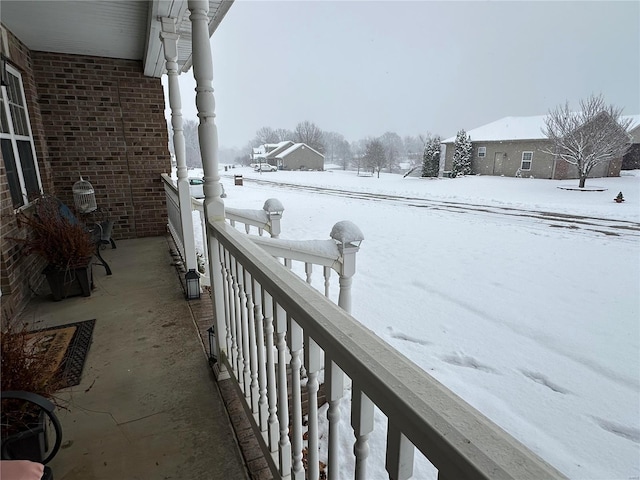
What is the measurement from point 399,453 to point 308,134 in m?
56.8

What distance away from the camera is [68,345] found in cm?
259

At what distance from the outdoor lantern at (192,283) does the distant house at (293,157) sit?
41.2 metres

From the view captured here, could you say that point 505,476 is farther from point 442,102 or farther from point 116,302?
point 442,102

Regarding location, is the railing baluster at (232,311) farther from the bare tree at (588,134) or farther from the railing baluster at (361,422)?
the bare tree at (588,134)

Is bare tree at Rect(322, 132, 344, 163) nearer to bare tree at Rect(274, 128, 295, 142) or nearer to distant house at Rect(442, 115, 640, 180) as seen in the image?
bare tree at Rect(274, 128, 295, 142)

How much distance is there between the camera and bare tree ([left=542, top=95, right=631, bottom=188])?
1752 cm

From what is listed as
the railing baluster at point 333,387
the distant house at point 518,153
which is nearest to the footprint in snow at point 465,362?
the railing baluster at point 333,387

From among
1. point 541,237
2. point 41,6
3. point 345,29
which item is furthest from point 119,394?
point 345,29

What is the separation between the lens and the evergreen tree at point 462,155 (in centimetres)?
2562

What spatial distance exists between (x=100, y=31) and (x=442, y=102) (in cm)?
10106

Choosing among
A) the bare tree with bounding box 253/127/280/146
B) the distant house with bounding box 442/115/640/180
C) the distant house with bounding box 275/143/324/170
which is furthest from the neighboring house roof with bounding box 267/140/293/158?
the distant house with bounding box 442/115/640/180

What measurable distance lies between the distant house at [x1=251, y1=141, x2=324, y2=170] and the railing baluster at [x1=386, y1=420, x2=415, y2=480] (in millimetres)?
43925

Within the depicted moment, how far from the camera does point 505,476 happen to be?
1.27ft

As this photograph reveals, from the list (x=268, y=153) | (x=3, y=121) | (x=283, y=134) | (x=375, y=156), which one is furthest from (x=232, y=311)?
(x=283, y=134)
